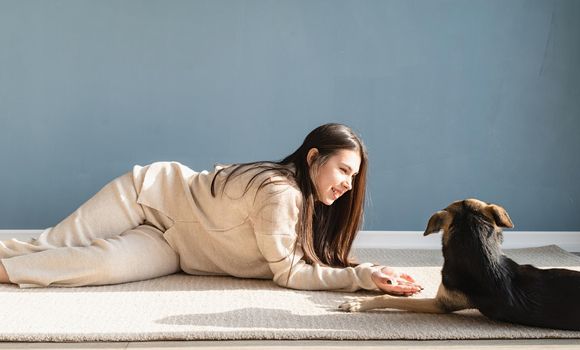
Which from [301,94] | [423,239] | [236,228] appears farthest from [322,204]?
[423,239]

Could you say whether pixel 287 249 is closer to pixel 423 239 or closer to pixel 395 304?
pixel 395 304

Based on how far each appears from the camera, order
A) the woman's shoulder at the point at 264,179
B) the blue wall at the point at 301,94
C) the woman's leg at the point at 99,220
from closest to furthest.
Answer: the woman's shoulder at the point at 264,179 < the woman's leg at the point at 99,220 < the blue wall at the point at 301,94

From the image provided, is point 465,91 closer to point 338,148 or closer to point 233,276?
point 338,148

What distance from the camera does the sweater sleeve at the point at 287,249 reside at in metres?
2.66

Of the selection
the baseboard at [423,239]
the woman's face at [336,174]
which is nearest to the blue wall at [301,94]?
the baseboard at [423,239]

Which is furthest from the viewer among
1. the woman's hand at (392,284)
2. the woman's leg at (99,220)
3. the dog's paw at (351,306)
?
the woman's leg at (99,220)

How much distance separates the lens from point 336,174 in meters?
2.71

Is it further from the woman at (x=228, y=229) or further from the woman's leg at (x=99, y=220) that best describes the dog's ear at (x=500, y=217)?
the woman's leg at (x=99, y=220)

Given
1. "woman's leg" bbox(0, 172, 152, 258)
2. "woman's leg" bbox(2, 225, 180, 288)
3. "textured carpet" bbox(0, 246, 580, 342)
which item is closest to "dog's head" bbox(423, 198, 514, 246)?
"textured carpet" bbox(0, 246, 580, 342)

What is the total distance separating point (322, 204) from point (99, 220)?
76 cm

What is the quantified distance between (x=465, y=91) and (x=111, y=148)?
1.55 meters

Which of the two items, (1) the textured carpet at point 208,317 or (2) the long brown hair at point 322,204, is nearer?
(1) the textured carpet at point 208,317

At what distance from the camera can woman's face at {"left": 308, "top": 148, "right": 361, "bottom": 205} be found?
271 centimetres

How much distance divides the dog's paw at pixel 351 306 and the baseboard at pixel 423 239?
130 cm
